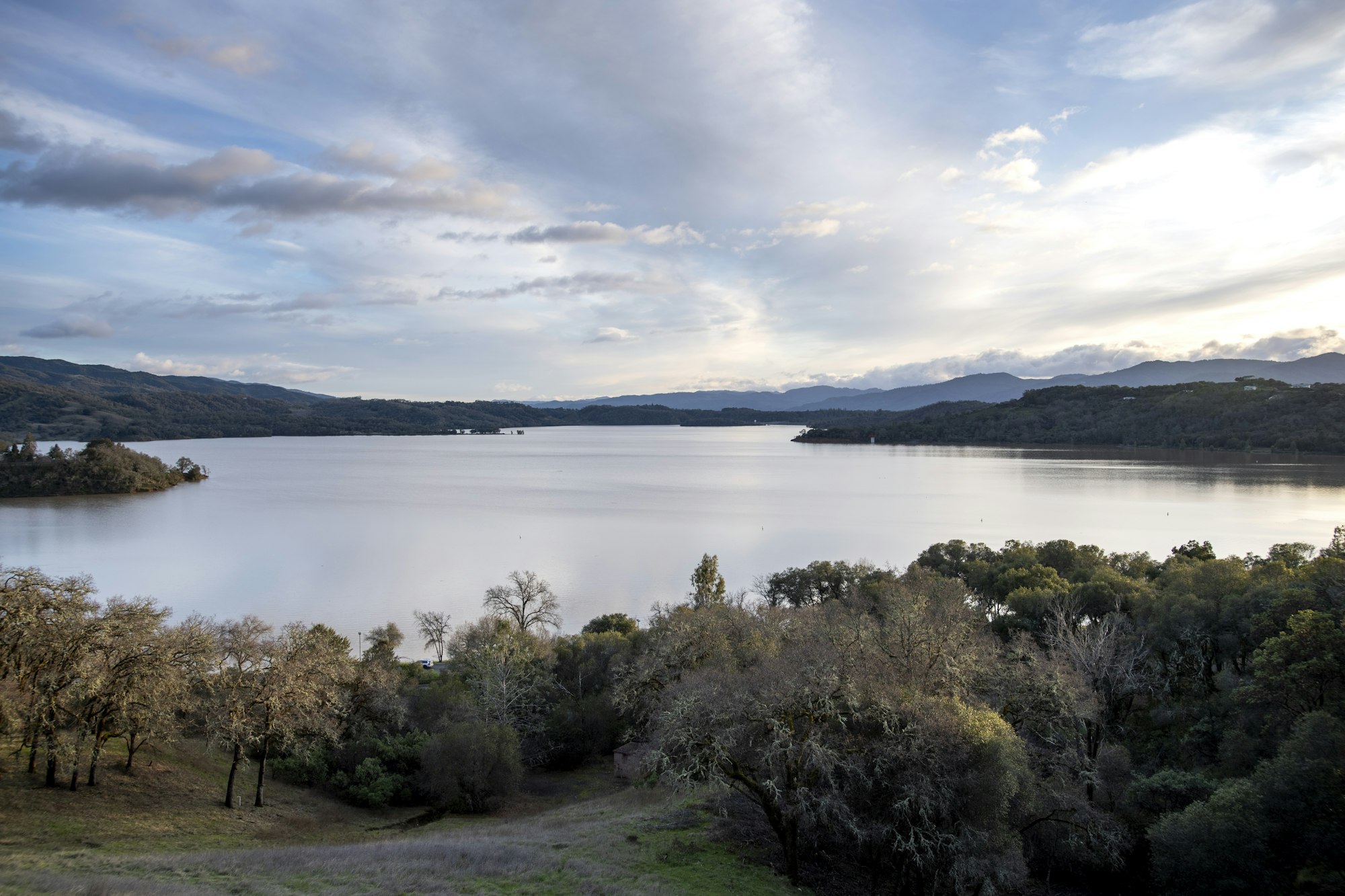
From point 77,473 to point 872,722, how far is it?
356ft

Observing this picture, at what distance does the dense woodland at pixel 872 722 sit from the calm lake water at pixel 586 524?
15.2 metres

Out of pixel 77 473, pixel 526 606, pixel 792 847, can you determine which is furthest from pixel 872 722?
pixel 77 473

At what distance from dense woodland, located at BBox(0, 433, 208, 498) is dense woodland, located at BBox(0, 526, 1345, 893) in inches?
3482

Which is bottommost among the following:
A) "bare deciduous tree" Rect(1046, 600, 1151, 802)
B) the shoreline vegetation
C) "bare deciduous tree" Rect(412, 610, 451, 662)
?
"bare deciduous tree" Rect(412, 610, 451, 662)

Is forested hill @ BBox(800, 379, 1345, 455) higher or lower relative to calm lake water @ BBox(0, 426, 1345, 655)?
higher

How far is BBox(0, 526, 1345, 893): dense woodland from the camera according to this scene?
1252cm

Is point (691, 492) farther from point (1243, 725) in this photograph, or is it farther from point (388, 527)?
point (1243, 725)

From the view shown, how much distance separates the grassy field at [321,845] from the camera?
36.0 feet

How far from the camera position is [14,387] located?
6501 inches

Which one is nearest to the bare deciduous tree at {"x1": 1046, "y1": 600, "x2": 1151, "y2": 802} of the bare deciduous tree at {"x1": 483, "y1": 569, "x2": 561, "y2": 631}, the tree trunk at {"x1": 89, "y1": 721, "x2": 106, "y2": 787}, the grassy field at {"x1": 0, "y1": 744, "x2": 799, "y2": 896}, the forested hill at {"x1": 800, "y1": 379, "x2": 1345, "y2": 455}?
the grassy field at {"x1": 0, "y1": 744, "x2": 799, "y2": 896}

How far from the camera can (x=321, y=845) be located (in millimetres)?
14750

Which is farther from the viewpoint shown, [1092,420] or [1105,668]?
[1092,420]

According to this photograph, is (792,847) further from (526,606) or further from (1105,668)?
(526,606)

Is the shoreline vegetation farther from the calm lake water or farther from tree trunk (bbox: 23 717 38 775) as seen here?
tree trunk (bbox: 23 717 38 775)
